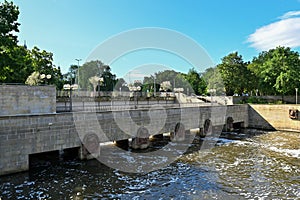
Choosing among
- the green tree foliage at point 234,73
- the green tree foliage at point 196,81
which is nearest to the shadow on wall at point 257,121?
the green tree foliage at point 234,73

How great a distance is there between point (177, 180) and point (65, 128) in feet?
21.0

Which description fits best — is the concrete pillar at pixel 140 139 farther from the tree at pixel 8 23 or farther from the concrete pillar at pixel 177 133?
the tree at pixel 8 23

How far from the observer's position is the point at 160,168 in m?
12.9

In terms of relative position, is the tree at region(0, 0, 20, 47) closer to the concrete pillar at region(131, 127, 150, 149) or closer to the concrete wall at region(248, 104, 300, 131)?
the concrete pillar at region(131, 127, 150, 149)

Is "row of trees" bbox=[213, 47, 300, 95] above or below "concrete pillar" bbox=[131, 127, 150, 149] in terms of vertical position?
above

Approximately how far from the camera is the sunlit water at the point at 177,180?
9.44 meters

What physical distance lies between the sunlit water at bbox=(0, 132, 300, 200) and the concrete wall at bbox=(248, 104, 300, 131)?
35.9 ft

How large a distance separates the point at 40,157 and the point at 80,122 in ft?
12.4

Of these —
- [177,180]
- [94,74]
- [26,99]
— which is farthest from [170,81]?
[177,180]

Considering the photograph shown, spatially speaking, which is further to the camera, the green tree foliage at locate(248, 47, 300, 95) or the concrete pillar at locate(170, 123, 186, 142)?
the green tree foliage at locate(248, 47, 300, 95)

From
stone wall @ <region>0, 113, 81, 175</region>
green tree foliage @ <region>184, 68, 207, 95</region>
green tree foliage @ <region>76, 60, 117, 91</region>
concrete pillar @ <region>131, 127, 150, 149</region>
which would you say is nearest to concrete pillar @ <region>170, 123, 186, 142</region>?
concrete pillar @ <region>131, 127, 150, 149</region>

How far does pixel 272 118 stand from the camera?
26.1m

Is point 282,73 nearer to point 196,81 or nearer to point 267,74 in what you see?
point 267,74

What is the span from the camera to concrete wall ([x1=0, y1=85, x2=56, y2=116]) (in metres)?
11.9
